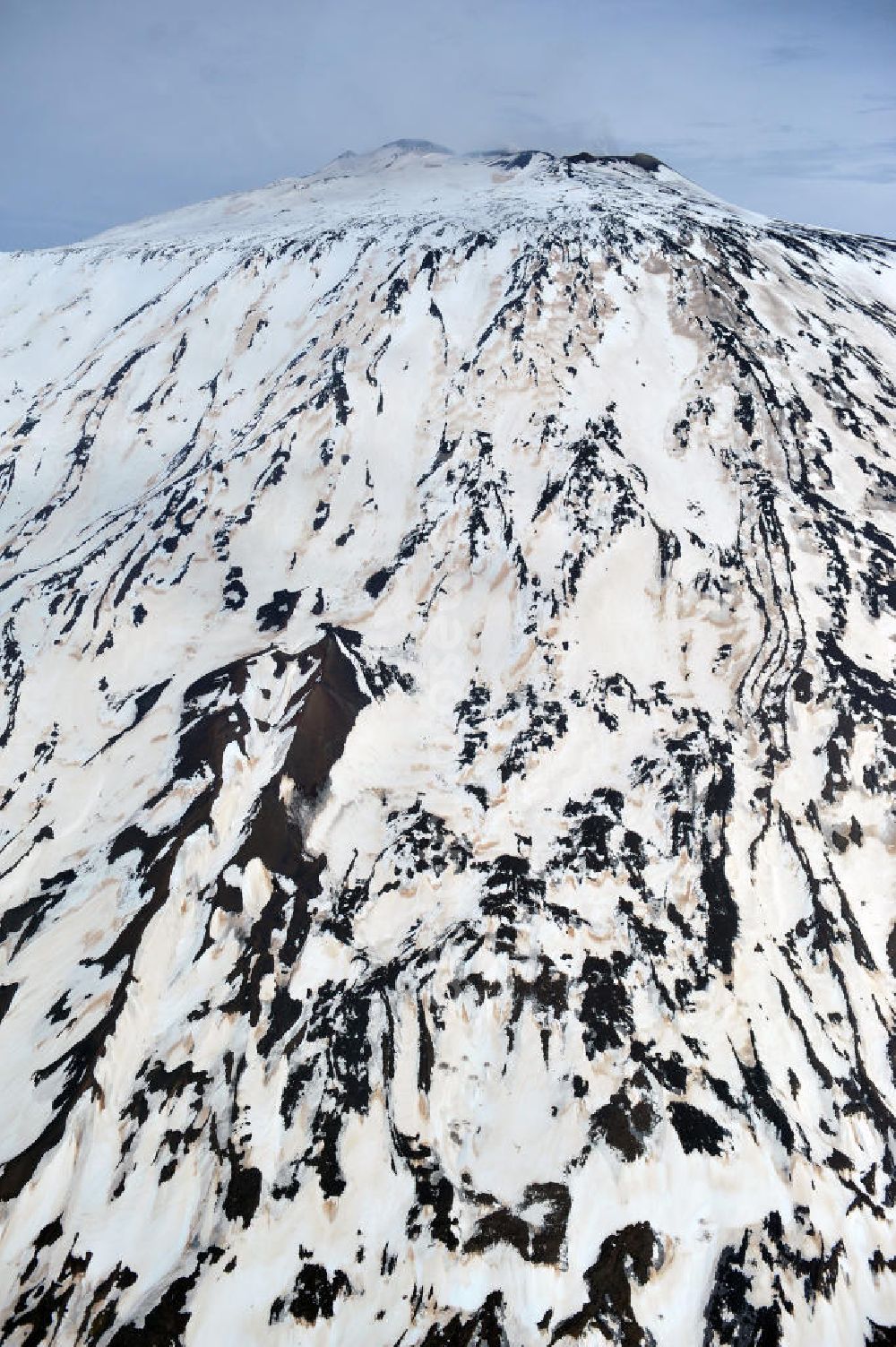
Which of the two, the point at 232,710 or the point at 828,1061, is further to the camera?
the point at 232,710

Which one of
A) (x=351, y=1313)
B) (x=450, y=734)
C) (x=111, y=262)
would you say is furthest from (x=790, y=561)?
(x=111, y=262)

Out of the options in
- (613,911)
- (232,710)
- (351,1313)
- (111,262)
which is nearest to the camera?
(351,1313)

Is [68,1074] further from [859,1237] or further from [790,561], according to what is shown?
[790,561]

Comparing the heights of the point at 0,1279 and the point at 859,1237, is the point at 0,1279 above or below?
above

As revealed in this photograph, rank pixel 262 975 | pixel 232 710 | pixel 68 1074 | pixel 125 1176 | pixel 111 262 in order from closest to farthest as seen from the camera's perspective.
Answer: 1. pixel 125 1176
2. pixel 68 1074
3. pixel 262 975
4. pixel 232 710
5. pixel 111 262

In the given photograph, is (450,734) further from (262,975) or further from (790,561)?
(790,561)

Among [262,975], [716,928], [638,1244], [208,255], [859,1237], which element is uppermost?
[208,255]
